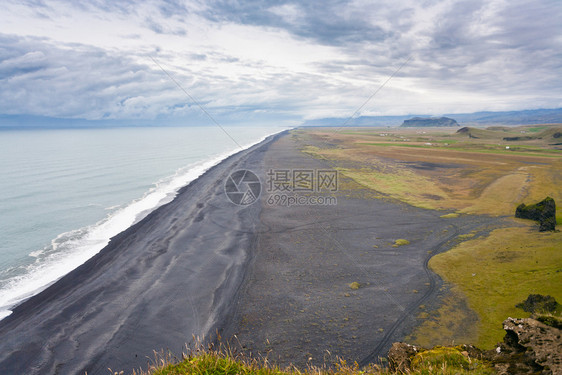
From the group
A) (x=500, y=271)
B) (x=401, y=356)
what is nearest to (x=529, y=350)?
(x=401, y=356)

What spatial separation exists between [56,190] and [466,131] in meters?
148

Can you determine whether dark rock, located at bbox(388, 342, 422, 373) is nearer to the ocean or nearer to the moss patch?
the moss patch

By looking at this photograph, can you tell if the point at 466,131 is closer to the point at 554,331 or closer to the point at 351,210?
the point at 351,210

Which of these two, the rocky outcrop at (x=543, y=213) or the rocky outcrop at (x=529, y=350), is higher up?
the rocky outcrop at (x=529, y=350)

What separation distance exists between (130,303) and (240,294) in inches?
181

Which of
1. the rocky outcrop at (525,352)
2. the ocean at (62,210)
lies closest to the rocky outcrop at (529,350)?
the rocky outcrop at (525,352)

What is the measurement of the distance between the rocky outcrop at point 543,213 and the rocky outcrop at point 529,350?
17445 millimetres

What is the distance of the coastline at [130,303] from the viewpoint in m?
9.95

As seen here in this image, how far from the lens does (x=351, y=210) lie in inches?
1017

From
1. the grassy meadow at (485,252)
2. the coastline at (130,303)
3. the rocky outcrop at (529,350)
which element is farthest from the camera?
the grassy meadow at (485,252)

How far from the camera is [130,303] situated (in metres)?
12.9

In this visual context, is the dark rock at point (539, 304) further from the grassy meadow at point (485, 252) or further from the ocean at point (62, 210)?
the ocean at point (62, 210)

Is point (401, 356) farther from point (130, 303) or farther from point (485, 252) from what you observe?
point (485, 252)

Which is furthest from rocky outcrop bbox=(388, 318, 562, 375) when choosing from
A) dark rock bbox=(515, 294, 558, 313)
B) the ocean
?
the ocean
